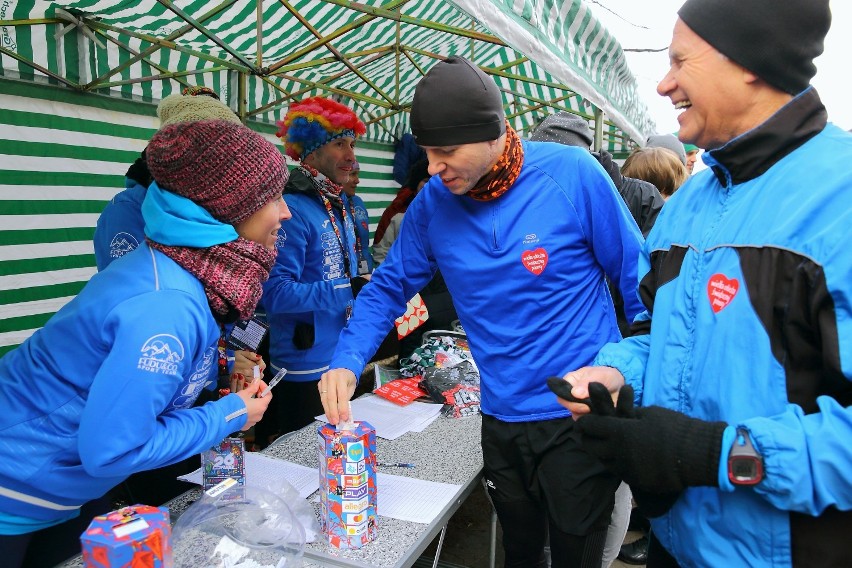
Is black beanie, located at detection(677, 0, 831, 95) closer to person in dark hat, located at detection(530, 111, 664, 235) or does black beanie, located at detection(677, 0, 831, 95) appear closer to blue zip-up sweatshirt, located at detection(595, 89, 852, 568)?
blue zip-up sweatshirt, located at detection(595, 89, 852, 568)

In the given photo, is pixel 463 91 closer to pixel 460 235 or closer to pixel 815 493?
pixel 460 235

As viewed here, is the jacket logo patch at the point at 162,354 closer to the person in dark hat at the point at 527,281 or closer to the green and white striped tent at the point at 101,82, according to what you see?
the person in dark hat at the point at 527,281

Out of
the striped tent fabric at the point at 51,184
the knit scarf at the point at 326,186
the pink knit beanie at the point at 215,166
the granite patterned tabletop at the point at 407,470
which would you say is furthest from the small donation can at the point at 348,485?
the striped tent fabric at the point at 51,184

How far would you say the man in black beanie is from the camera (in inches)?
34.1

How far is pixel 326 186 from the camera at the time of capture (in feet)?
9.78

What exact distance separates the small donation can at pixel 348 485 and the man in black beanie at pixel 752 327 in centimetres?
51

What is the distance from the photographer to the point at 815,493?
863 millimetres

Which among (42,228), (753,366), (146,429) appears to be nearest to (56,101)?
(42,228)

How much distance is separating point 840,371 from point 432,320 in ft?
10.8

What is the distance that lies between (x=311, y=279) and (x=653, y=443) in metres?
2.13

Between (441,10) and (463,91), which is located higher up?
(441,10)

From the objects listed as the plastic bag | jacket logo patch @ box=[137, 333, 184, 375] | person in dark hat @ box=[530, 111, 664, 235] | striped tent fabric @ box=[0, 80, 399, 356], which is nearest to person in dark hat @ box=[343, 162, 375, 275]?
person in dark hat @ box=[530, 111, 664, 235]

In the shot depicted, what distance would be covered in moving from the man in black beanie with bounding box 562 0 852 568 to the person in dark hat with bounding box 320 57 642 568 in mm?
590

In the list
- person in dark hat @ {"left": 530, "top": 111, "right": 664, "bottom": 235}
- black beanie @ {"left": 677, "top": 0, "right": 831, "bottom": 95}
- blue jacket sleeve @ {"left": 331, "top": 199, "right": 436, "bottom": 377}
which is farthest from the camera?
person in dark hat @ {"left": 530, "top": 111, "right": 664, "bottom": 235}
